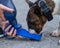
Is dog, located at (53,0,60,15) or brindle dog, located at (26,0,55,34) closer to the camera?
brindle dog, located at (26,0,55,34)

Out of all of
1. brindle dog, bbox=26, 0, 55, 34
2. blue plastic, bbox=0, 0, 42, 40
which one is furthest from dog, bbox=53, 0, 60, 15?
blue plastic, bbox=0, 0, 42, 40

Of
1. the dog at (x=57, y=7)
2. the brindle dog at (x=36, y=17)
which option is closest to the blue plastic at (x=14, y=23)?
the brindle dog at (x=36, y=17)

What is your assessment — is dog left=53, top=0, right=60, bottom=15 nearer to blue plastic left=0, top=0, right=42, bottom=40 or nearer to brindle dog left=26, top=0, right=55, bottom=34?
brindle dog left=26, top=0, right=55, bottom=34

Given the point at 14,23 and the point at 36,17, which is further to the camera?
the point at 14,23

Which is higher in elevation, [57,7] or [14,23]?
[57,7]

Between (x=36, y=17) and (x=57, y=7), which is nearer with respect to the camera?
(x=36, y=17)

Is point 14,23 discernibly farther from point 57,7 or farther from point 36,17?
point 57,7

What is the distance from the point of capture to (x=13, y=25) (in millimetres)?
4477

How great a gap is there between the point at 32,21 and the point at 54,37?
55 cm

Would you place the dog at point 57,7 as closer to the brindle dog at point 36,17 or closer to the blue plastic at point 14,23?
the brindle dog at point 36,17

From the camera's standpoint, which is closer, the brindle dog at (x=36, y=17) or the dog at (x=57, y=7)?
the brindle dog at (x=36, y=17)

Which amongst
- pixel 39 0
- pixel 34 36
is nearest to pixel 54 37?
pixel 34 36

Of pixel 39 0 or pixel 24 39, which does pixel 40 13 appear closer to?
pixel 39 0

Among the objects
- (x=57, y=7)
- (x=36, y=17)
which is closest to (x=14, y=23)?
(x=36, y=17)
